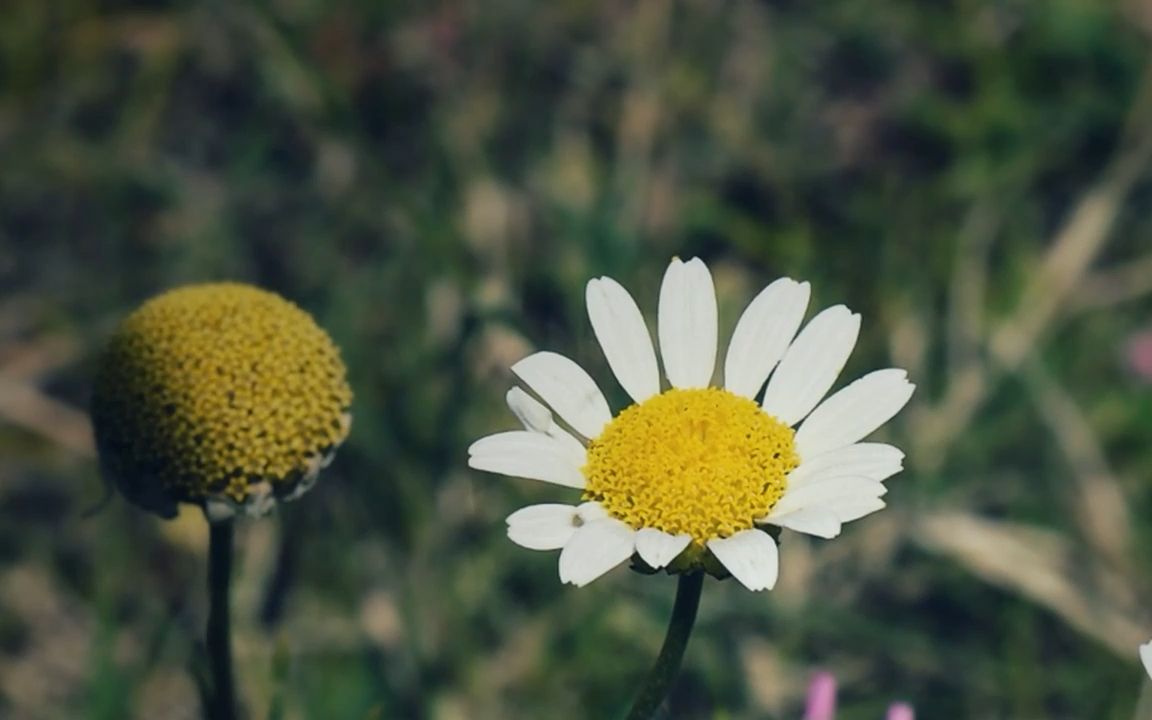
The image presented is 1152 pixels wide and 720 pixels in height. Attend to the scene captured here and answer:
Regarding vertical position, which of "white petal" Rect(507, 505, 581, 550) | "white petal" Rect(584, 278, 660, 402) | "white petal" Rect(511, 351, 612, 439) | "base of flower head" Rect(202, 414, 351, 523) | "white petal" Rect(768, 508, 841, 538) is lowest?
"base of flower head" Rect(202, 414, 351, 523)

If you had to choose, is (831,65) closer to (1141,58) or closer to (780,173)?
(780,173)

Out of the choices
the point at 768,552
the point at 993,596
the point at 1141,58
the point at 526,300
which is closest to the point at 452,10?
the point at 526,300

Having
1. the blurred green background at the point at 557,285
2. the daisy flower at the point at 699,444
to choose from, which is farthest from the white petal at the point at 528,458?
the blurred green background at the point at 557,285

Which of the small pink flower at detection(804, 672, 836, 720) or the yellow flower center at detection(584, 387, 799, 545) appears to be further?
the small pink flower at detection(804, 672, 836, 720)

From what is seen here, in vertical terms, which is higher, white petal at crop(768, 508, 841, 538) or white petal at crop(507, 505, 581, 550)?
white petal at crop(768, 508, 841, 538)

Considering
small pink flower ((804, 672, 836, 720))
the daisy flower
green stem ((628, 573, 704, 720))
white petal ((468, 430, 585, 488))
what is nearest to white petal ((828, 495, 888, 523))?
the daisy flower

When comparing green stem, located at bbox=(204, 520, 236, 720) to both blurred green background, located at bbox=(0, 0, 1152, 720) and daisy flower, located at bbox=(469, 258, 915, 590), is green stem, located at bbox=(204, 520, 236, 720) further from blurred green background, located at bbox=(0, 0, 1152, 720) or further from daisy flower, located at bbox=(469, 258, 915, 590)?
blurred green background, located at bbox=(0, 0, 1152, 720)

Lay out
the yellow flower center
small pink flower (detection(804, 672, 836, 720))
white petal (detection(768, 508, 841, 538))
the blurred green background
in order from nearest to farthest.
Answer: white petal (detection(768, 508, 841, 538)) < the yellow flower center < small pink flower (detection(804, 672, 836, 720)) < the blurred green background

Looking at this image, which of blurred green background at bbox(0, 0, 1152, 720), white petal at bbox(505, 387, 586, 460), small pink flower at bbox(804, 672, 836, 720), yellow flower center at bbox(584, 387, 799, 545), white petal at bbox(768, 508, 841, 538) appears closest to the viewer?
white petal at bbox(768, 508, 841, 538)
